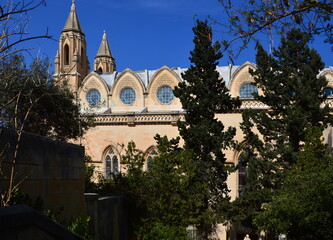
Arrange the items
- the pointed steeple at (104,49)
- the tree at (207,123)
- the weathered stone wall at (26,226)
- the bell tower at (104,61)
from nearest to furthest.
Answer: the weathered stone wall at (26,226)
the tree at (207,123)
the bell tower at (104,61)
the pointed steeple at (104,49)

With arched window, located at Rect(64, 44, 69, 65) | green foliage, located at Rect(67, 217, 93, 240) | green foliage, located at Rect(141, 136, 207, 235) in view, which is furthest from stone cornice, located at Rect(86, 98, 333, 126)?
green foliage, located at Rect(67, 217, 93, 240)

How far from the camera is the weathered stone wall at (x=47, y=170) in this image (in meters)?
5.58

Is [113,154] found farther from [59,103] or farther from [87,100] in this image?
[59,103]

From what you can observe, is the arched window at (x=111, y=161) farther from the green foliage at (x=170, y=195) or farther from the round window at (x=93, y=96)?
the green foliage at (x=170, y=195)

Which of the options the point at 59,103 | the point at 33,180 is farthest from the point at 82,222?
the point at 59,103

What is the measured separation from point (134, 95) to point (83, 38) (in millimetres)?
9212

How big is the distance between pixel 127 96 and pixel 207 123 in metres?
12.9

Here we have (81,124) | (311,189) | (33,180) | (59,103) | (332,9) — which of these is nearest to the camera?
(332,9)

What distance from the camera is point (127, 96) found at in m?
29.6

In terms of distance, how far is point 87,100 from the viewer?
3038 cm

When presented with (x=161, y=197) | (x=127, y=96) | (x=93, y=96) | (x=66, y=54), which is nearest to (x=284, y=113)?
(x=161, y=197)

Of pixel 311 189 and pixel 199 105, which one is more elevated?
pixel 199 105

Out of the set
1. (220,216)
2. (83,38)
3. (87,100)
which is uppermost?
(83,38)

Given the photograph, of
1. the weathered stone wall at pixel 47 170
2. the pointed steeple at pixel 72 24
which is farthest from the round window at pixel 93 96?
the weathered stone wall at pixel 47 170
